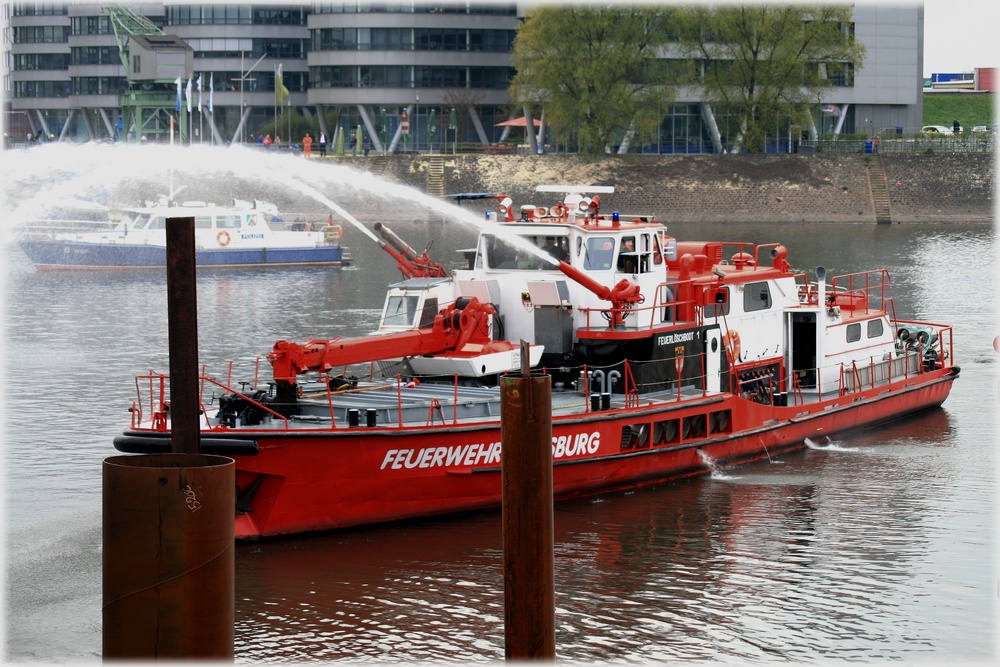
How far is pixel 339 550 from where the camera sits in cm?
2125

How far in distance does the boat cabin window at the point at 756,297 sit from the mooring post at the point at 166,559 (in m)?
18.5

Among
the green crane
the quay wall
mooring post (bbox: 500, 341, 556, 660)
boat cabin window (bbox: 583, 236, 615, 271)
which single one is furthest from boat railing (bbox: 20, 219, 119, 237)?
mooring post (bbox: 500, 341, 556, 660)

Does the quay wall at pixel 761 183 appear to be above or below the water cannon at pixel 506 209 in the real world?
above

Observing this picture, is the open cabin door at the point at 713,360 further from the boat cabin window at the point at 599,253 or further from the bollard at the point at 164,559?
the bollard at the point at 164,559

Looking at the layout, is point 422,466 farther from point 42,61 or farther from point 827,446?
point 42,61

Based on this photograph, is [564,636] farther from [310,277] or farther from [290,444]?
[310,277]

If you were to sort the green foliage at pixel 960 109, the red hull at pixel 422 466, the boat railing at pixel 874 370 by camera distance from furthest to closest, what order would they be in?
the green foliage at pixel 960 109, the boat railing at pixel 874 370, the red hull at pixel 422 466

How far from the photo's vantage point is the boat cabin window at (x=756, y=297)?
2834cm

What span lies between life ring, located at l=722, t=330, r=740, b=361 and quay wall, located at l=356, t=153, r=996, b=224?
5649cm

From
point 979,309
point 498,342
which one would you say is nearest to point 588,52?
point 979,309

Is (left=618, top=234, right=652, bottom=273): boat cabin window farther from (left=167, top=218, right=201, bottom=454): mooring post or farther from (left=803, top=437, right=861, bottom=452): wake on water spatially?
(left=167, top=218, right=201, bottom=454): mooring post

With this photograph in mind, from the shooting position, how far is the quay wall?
285ft

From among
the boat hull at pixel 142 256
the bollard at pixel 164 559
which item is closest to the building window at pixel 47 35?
the boat hull at pixel 142 256

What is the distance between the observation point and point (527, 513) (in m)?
12.6
